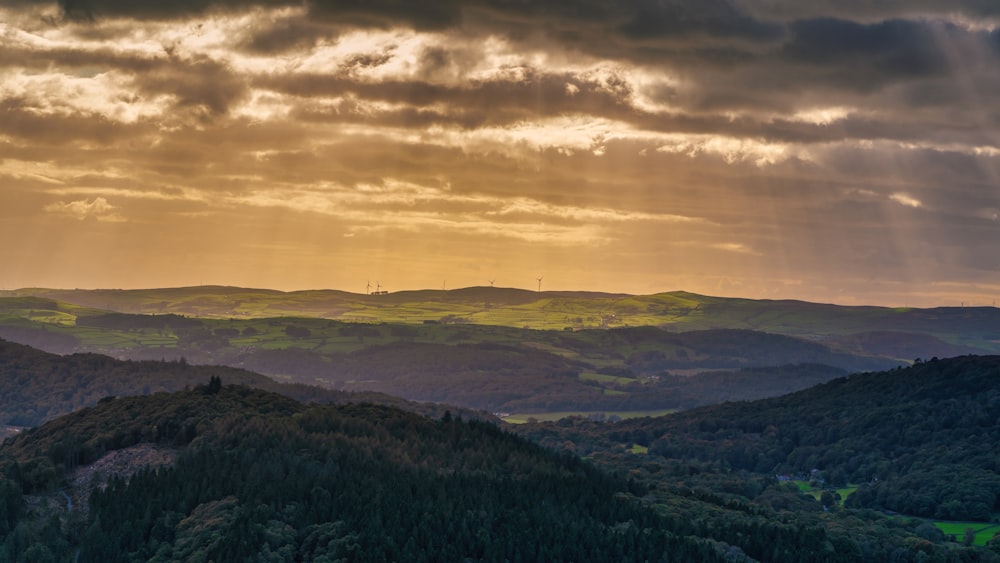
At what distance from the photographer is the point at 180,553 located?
198625mm

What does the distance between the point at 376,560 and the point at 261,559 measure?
18.8 metres

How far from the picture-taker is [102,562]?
198 metres

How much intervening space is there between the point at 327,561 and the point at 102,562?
3617cm

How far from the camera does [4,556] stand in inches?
7751

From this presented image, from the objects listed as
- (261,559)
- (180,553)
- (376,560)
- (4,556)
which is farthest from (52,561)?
(376,560)

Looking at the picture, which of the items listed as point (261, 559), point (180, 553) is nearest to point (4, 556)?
point (180, 553)

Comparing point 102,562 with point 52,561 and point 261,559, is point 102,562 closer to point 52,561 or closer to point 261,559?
point 52,561

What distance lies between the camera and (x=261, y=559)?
19250cm

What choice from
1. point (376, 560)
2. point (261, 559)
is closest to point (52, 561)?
point (261, 559)

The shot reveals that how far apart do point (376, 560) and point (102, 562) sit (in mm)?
44204

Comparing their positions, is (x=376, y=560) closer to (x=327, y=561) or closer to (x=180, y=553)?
(x=327, y=561)

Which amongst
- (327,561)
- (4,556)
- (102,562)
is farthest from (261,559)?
(4,556)

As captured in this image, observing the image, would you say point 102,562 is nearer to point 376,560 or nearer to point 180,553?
point 180,553

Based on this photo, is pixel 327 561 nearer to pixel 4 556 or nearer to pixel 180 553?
pixel 180 553
